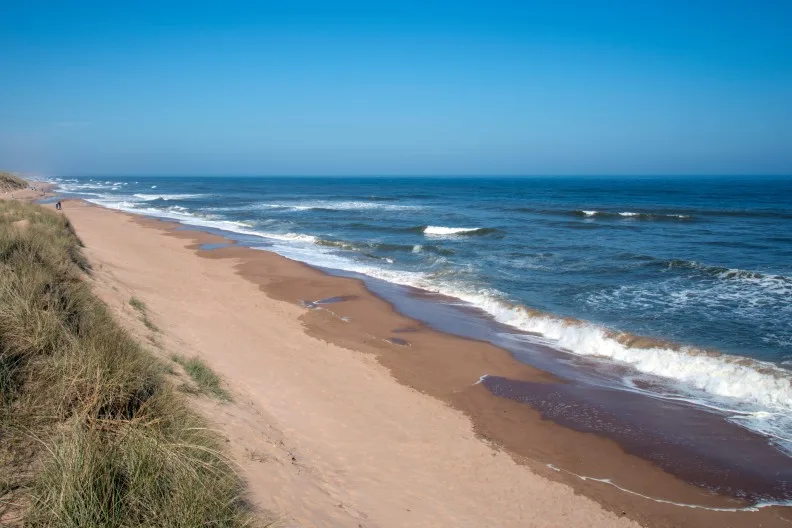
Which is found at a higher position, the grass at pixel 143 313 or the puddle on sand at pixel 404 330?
the grass at pixel 143 313

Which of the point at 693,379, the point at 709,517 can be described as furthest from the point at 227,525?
the point at 693,379

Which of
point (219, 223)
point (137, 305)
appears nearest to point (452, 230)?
point (219, 223)

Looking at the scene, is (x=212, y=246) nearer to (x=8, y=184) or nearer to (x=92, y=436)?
(x=92, y=436)

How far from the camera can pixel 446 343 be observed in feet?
38.5

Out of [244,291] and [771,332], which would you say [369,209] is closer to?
[244,291]

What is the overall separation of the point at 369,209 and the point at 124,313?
40.7m

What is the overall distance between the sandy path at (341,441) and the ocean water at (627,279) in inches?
183

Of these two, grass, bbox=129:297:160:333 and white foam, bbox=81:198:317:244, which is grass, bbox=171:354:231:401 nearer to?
grass, bbox=129:297:160:333

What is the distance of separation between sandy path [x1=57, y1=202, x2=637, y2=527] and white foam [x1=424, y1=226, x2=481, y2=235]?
20.3m

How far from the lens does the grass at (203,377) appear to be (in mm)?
6662

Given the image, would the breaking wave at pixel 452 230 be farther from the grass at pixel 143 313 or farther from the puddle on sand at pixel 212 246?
the grass at pixel 143 313

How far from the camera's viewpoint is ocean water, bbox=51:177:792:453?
32.9 feet

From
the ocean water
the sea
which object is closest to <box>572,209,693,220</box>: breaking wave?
the ocean water

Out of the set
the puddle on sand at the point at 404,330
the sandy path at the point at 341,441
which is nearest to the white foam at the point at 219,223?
the puddle on sand at the point at 404,330
